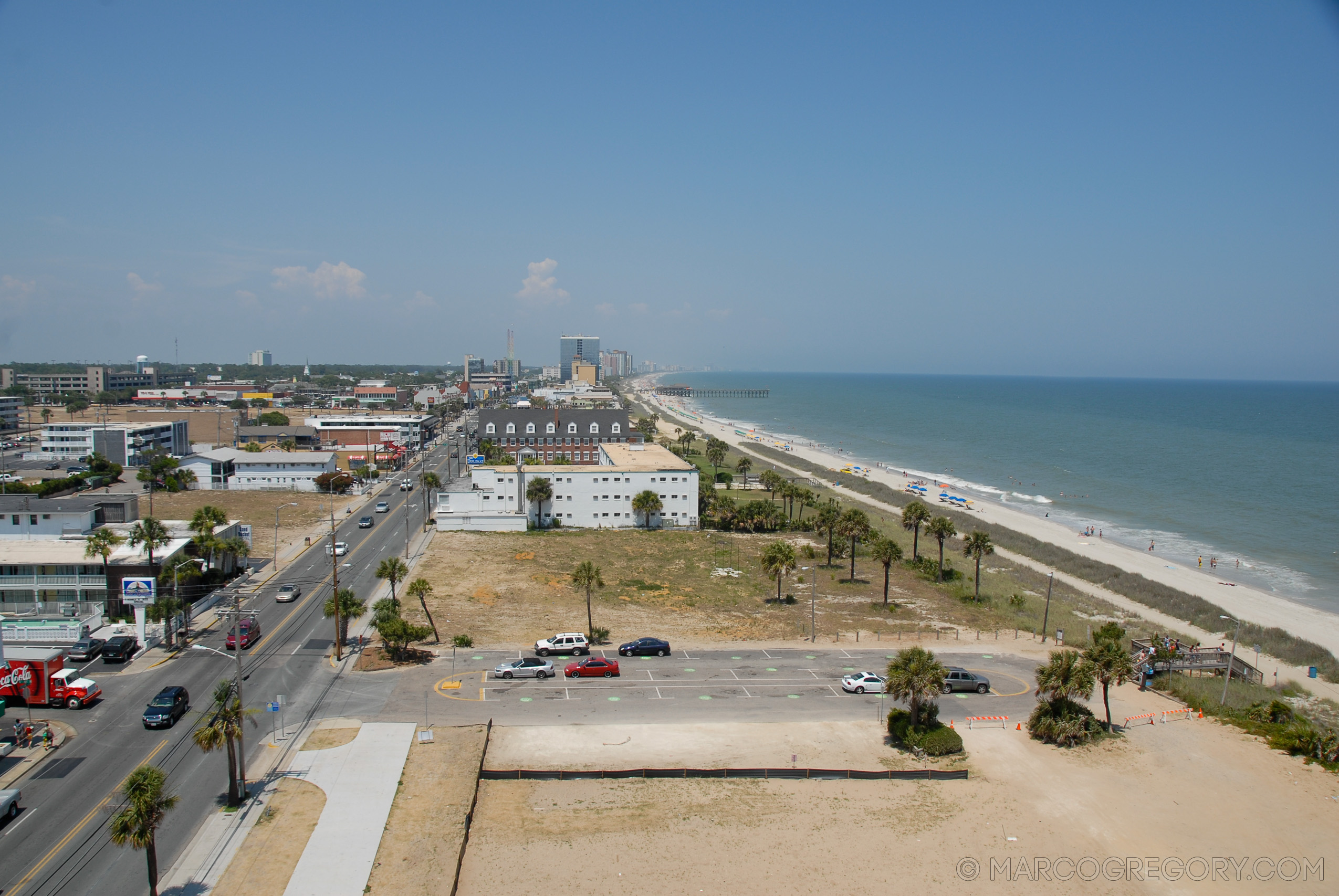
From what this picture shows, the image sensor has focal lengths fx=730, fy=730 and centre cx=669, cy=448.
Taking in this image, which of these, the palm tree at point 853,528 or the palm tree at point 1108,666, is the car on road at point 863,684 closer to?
the palm tree at point 1108,666

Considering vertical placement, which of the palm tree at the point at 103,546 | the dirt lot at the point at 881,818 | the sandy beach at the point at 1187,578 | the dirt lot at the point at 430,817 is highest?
the palm tree at the point at 103,546

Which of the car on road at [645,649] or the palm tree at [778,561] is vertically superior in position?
the palm tree at [778,561]

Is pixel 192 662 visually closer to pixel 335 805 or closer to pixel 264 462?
pixel 335 805

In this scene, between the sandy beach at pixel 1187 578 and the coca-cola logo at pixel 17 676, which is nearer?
the coca-cola logo at pixel 17 676

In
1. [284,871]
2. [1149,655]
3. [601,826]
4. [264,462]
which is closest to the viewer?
[284,871]

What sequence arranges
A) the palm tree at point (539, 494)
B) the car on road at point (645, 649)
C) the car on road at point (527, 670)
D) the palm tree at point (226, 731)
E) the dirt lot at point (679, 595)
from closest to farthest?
the palm tree at point (226, 731) < the car on road at point (527, 670) < the car on road at point (645, 649) < the dirt lot at point (679, 595) < the palm tree at point (539, 494)

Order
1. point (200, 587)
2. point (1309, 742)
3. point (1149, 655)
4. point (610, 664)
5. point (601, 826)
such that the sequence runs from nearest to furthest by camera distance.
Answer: point (601, 826) < point (1309, 742) < point (610, 664) < point (1149, 655) < point (200, 587)

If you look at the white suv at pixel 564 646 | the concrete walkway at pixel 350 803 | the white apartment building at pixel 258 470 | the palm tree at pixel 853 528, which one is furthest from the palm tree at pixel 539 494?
the concrete walkway at pixel 350 803

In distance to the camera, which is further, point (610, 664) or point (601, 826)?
point (610, 664)

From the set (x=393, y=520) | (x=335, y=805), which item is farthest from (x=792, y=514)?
(x=335, y=805)
